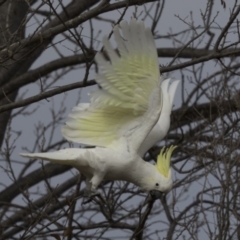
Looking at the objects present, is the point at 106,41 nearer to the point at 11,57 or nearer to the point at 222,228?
the point at 11,57

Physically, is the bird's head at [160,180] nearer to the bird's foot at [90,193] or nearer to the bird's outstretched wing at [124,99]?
the bird's outstretched wing at [124,99]

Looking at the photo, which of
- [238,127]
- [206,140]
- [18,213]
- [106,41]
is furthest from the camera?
[18,213]

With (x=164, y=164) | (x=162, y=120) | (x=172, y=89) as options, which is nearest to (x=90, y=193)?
(x=164, y=164)

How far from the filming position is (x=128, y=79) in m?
7.09

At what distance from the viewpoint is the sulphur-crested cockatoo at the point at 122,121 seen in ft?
22.8

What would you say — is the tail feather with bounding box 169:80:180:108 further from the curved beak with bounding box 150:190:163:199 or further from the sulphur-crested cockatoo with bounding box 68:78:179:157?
the curved beak with bounding box 150:190:163:199

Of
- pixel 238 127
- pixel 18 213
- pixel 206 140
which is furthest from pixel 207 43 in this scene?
pixel 18 213

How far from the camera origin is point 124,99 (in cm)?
709

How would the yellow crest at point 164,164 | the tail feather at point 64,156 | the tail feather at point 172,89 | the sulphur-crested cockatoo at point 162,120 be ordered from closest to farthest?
the tail feather at point 64,156, the yellow crest at point 164,164, the sulphur-crested cockatoo at point 162,120, the tail feather at point 172,89

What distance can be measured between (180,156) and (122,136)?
4.26 m

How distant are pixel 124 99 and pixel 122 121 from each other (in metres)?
0.16

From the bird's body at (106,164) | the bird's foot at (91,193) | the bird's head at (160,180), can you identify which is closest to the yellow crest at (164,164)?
the bird's head at (160,180)

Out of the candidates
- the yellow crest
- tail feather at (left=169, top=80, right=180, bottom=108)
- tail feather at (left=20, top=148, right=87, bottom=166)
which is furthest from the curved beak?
tail feather at (left=169, top=80, right=180, bottom=108)

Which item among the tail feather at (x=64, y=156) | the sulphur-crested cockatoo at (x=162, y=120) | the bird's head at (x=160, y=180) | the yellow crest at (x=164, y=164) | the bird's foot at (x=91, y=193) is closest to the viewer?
the tail feather at (x=64, y=156)
